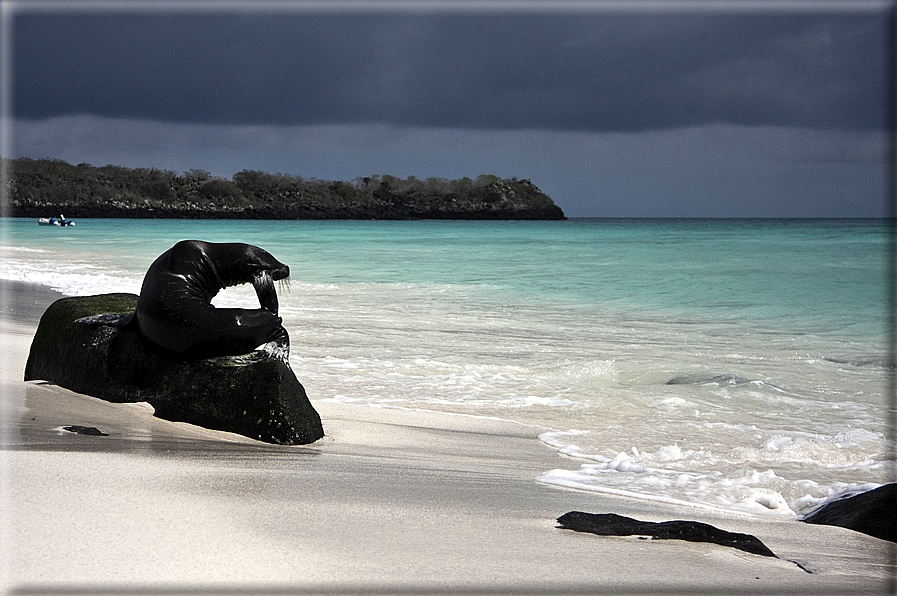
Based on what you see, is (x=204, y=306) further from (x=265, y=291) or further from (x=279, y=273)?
(x=279, y=273)

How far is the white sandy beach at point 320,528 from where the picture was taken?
2275 mm

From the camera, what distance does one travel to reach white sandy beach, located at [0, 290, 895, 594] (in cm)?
228

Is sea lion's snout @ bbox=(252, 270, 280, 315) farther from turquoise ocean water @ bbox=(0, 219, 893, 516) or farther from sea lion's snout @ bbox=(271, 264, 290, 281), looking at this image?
turquoise ocean water @ bbox=(0, 219, 893, 516)

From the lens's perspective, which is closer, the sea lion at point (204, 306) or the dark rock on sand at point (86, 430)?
the dark rock on sand at point (86, 430)

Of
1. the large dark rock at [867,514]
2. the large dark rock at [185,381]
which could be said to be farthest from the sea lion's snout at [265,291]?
the large dark rock at [867,514]

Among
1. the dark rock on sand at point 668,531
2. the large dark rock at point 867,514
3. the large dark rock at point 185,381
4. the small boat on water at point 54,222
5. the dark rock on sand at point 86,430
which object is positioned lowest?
the large dark rock at point 867,514

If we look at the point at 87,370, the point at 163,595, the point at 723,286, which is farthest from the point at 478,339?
the point at 723,286

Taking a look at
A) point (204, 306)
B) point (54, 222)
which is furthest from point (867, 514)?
point (54, 222)

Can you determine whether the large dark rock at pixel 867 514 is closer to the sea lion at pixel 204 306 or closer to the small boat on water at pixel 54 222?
the sea lion at pixel 204 306

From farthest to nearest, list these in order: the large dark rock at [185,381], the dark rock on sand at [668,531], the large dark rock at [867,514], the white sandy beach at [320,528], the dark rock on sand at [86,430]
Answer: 1. the large dark rock at [185,381]
2. the dark rock on sand at [86,430]
3. the large dark rock at [867,514]
4. the dark rock on sand at [668,531]
5. the white sandy beach at [320,528]

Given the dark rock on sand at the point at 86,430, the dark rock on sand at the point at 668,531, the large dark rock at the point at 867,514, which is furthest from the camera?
the dark rock on sand at the point at 86,430

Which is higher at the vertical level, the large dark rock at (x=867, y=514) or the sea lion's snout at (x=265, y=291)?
the sea lion's snout at (x=265, y=291)

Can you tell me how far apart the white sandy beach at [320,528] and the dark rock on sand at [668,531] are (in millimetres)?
64

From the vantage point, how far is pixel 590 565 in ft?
8.23
